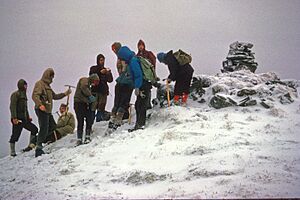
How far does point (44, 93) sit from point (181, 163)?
200 inches

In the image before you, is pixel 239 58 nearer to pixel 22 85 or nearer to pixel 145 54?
pixel 145 54

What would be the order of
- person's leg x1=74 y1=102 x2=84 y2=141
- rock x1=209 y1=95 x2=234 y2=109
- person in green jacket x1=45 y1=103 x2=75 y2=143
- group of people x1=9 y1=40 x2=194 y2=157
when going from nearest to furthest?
group of people x1=9 y1=40 x2=194 y2=157
person's leg x1=74 y1=102 x2=84 y2=141
rock x1=209 y1=95 x2=234 y2=109
person in green jacket x1=45 y1=103 x2=75 y2=143

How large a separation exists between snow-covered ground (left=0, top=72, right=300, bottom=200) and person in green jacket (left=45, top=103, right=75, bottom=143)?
2720mm

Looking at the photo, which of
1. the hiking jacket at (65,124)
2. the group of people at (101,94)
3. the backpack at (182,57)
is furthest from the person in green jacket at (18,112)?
the backpack at (182,57)

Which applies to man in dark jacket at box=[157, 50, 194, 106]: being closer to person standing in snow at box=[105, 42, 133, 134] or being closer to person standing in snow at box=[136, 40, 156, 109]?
person standing in snow at box=[136, 40, 156, 109]

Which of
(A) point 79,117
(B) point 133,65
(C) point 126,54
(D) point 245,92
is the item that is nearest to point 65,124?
(A) point 79,117

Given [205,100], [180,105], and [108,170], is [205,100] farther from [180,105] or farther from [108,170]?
[108,170]

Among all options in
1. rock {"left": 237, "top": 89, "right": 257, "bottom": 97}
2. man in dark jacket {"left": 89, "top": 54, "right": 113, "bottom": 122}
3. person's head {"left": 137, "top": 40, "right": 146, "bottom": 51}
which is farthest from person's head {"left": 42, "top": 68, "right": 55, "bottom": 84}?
rock {"left": 237, "top": 89, "right": 257, "bottom": 97}

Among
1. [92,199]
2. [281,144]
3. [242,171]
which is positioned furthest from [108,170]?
[281,144]

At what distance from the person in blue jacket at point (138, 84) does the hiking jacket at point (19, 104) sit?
3588mm

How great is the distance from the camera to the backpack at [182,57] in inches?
400

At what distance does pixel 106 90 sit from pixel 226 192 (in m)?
7.75

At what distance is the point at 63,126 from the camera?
1206cm

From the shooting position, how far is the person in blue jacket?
8.97 metres
